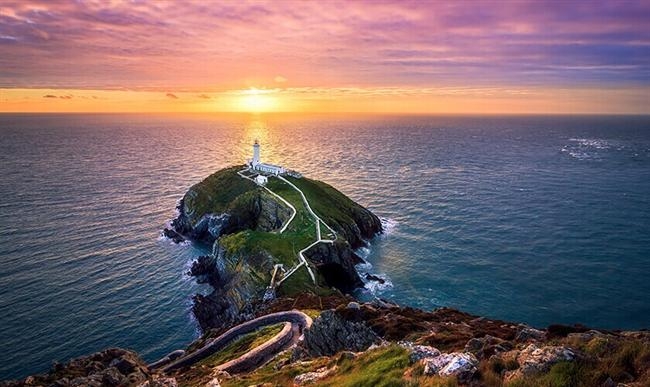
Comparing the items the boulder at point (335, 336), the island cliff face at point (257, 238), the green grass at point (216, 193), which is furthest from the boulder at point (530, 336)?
the green grass at point (216, 193)

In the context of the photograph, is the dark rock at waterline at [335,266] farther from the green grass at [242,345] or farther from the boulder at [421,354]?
the boulder at [421,354]

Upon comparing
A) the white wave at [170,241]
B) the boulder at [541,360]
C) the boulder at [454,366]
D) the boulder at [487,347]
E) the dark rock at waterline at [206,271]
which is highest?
the boulder at [541,360]

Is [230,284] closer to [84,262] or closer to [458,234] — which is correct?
[84,262]

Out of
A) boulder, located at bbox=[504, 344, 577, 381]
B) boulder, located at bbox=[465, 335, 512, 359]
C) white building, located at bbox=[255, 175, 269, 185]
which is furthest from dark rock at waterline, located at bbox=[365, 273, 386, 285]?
boulder, located at bbox=[504, 344, 577, 381]

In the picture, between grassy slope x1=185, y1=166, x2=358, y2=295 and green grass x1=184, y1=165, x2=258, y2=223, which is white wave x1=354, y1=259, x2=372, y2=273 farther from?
green grass x1=184, y1=165, x2=258, y2=223

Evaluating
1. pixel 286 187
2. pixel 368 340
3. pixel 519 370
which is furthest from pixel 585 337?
pixel 286 187
